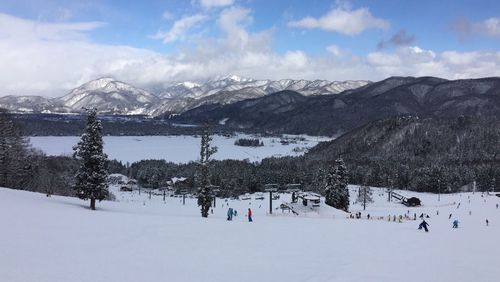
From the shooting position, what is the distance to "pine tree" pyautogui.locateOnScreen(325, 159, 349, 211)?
7475 centimetres

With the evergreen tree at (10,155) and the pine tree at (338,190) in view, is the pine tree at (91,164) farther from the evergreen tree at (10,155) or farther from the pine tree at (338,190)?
the pine tree at (338,190)

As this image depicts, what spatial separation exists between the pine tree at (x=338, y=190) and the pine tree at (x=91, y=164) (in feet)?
142

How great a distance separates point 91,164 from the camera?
43.0 metres

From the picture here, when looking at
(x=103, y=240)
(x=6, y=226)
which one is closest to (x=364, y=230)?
(x=103, y=240)

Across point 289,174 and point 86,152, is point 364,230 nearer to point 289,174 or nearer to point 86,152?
point 86,152

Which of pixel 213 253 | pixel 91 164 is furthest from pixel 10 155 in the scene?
pixel 213 253

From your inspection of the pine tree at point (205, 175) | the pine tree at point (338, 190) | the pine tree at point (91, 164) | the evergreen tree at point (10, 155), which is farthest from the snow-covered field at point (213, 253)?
the pine tree at point (338, 190)

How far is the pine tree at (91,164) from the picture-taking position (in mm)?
42062

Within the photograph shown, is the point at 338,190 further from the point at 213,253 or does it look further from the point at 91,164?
the point at 213,253

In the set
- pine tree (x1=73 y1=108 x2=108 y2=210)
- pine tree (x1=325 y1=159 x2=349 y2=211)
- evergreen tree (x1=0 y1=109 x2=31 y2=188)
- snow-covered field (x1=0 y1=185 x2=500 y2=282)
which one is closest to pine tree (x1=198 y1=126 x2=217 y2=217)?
pine tree (x1=73 y1=108 x2=108 y2=210)

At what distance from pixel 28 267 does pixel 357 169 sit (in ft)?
537

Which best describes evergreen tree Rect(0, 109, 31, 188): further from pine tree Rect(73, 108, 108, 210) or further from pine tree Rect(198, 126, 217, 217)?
pine tree Rect(198, 126, 217, 217)

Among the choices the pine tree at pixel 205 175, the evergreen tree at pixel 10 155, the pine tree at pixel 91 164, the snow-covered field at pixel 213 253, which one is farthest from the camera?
the evergreen tree at pixel 10 155

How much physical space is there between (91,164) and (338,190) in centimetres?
4513
